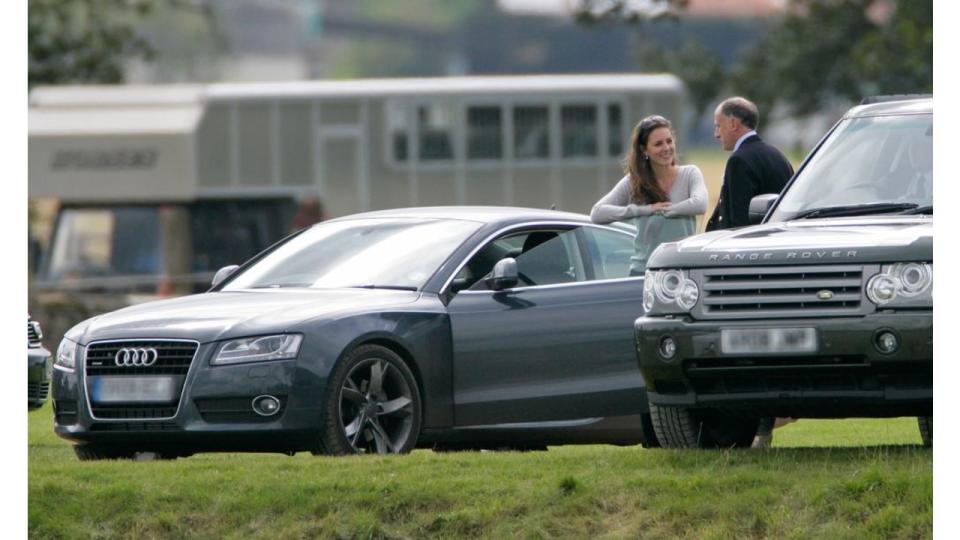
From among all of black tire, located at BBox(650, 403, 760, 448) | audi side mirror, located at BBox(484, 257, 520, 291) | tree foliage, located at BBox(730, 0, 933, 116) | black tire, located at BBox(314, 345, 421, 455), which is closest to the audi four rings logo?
black tire, located at BBox(314, 345, 421, 455)

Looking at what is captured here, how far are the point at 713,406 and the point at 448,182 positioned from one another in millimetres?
23896

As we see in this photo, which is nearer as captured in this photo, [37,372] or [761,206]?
[761,206]

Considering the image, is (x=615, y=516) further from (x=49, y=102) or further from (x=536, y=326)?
(x=49, y=102)

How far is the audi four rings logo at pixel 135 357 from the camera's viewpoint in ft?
36.1

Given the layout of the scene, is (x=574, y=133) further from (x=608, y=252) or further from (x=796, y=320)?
Answer: (x=796, y=320)

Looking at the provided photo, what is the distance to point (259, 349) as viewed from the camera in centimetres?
1081

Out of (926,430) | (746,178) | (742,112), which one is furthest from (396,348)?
(742,112)

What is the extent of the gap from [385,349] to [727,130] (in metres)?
2.79

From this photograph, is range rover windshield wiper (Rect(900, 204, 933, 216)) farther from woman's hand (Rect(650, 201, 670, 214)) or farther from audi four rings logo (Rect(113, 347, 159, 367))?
audi four rings logo (Rect(113, 347, 159, 367))

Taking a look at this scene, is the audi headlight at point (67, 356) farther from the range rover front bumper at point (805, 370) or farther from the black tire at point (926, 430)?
the black tire at point (926, 430)

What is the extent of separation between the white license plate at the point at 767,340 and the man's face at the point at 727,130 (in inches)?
125

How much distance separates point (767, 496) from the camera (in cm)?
902

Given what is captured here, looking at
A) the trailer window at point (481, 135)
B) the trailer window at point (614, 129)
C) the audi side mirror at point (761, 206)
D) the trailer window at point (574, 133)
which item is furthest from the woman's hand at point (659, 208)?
the trailer window at point (614, 129)
